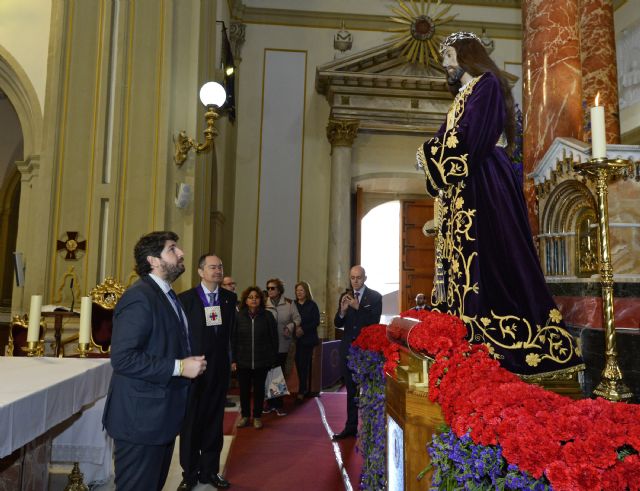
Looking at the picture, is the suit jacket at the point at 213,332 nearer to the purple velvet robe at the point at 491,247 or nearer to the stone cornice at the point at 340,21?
the purple velvet robe at the point at 491,247

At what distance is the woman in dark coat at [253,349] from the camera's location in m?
6.08

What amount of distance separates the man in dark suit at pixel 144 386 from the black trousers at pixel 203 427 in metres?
1.52

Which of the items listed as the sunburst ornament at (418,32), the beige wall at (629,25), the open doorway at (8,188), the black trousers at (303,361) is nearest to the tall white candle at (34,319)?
the black trousers at (303,361)

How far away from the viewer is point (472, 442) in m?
1.56

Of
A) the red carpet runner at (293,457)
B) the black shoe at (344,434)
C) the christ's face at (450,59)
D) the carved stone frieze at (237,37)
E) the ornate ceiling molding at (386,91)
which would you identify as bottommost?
the red carpet runner at (293,457)

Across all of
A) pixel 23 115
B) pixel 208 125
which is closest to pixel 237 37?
pixel 23 115

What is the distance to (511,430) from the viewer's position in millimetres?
1377

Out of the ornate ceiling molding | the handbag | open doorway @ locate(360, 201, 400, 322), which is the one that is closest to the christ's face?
the handbag

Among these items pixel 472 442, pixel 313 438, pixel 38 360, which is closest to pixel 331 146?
pixel 313 438

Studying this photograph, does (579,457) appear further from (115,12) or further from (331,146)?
(331,146)

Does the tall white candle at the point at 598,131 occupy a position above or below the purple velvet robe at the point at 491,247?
above

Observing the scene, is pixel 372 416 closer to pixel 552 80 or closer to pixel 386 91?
pixel 552 80

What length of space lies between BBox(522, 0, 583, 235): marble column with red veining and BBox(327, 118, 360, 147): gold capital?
6.24 metres

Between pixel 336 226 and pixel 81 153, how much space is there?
5.55m
